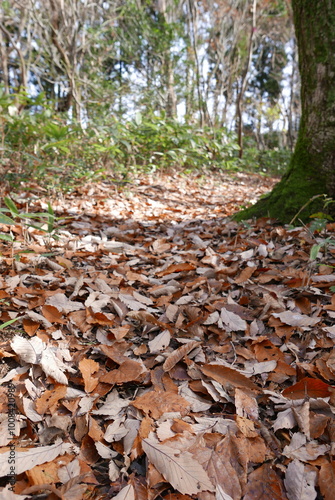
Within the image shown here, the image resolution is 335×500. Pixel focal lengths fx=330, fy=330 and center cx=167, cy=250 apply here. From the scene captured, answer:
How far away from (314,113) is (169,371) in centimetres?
246

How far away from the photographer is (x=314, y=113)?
9.01 feet

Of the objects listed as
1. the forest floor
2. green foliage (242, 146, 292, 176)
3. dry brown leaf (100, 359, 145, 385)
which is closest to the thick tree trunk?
the forest floor

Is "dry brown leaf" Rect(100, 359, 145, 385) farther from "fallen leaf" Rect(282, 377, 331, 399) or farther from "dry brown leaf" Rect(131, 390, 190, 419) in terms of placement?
"fallen leaf" Rect(282, 377, 331, 399)

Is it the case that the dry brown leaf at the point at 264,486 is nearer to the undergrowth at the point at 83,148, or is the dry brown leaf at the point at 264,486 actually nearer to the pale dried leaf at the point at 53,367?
the pale dried leaf at the point at 53,367

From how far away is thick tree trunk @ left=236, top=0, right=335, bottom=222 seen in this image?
260 centimetres

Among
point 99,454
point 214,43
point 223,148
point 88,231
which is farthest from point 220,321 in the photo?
point 214,43

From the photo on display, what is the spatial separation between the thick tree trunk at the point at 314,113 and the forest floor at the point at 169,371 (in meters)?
0.42

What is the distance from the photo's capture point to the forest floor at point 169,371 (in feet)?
3.17

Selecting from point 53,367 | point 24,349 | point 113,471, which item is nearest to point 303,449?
point 113,471

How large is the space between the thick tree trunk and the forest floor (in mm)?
420

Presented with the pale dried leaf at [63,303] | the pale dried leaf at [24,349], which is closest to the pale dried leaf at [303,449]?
the pale dried leaf at [24,349]

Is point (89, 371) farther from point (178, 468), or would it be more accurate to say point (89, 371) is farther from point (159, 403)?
point (178, 468)

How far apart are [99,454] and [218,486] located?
0.37m

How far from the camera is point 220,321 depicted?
5.48 feet
